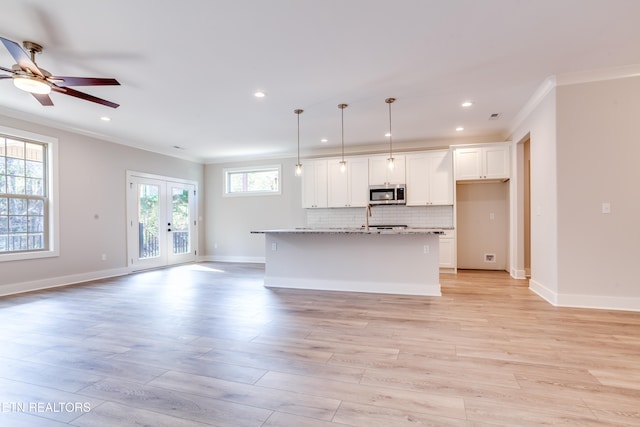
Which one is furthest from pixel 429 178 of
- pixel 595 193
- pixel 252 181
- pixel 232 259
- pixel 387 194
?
pixel 232 259

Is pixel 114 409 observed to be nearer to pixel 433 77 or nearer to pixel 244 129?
pixel 433 77

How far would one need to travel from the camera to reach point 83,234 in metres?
5.58

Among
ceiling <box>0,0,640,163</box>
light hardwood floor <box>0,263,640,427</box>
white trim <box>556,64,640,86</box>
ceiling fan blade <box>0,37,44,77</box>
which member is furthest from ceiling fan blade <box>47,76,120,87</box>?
white trim <box>556,64,640,86</box>

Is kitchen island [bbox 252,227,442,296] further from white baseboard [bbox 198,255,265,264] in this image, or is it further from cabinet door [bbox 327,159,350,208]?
white baseboard [bbox 198,255,265,264]

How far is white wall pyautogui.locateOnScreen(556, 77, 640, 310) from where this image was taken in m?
3.52

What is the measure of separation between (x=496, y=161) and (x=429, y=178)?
120cm

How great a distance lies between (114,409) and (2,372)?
1.15 m

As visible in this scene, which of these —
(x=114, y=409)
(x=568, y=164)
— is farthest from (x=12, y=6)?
(x=568, y=164)

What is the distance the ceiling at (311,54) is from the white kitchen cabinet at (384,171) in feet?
4.22

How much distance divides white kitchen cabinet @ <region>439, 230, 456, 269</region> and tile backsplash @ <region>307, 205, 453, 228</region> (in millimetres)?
334

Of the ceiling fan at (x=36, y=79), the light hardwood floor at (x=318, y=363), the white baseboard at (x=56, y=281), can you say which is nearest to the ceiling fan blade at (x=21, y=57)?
the ceiling fan at (x=36, y=79)

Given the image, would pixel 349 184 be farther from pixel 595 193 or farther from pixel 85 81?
pixel 85 81

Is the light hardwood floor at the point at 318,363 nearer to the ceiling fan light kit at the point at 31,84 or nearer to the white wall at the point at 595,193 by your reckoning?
the white wall at the point at 595,193

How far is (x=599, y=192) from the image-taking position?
360cm
